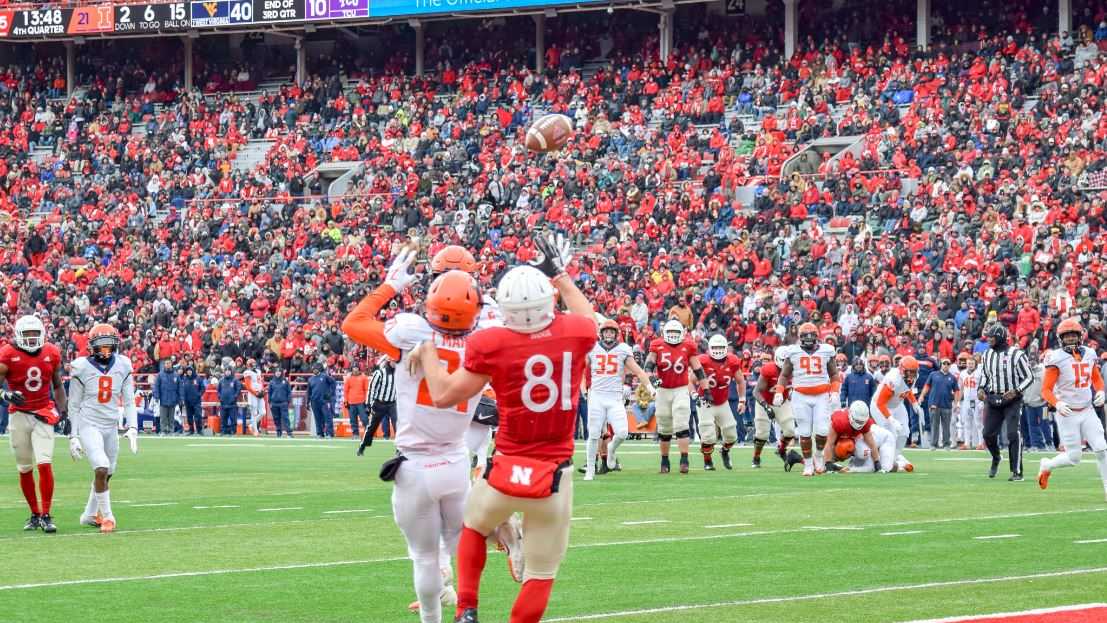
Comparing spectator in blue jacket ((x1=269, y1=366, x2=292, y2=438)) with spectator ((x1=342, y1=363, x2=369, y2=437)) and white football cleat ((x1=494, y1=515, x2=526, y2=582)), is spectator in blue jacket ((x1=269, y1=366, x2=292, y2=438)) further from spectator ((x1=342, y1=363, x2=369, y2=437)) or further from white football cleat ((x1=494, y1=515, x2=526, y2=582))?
white football cleat ((x1=494, y1=515, x2=526, y2=582))

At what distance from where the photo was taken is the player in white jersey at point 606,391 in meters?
20.1

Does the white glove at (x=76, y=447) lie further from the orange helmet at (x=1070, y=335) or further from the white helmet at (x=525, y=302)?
the orange helmet at (x=1070, y=335)

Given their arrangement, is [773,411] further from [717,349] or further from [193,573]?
[193,573]

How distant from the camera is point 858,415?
20281mm

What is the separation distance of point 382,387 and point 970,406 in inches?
381

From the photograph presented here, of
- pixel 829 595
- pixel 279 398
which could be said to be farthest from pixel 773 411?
pixel 279 398

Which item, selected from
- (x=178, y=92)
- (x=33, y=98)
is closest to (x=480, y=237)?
(x=178, y=92)

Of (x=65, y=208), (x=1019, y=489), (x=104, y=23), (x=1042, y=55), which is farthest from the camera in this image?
(x=104, y=23)

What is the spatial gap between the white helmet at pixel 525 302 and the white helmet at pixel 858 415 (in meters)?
13.3

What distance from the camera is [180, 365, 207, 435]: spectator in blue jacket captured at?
35.3 m

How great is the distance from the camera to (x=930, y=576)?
10469mm

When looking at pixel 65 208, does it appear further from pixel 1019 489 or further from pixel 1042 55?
pixel 1019 489

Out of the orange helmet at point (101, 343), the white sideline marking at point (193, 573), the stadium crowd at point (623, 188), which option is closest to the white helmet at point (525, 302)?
the white sideline marking at point (193, 573)

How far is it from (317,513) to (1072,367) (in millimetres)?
7381
